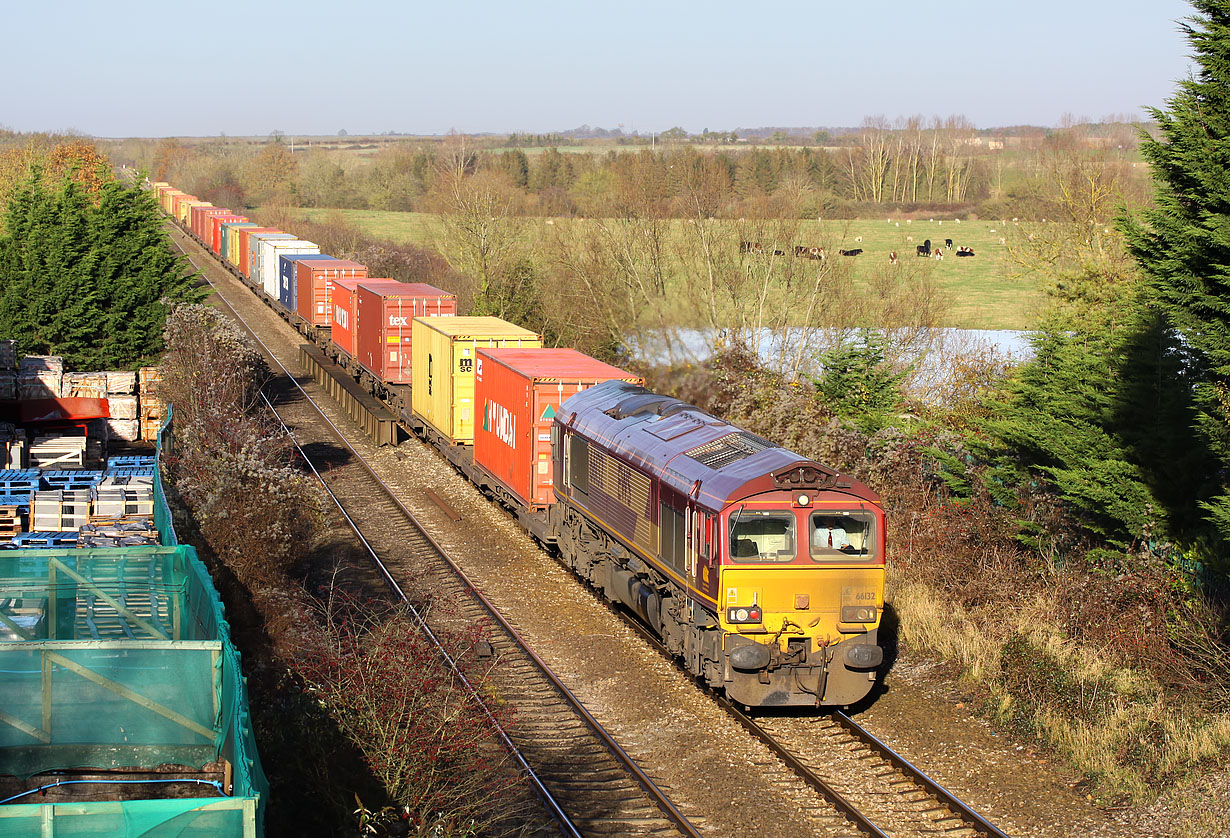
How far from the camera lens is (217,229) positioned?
73250mm

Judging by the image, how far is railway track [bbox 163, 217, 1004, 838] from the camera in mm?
11367

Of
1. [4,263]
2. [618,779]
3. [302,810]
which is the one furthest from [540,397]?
[4,263]

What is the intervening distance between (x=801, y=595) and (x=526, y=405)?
8.32 meters

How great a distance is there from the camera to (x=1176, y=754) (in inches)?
488

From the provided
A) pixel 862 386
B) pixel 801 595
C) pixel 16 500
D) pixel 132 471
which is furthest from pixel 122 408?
pixel 801 595

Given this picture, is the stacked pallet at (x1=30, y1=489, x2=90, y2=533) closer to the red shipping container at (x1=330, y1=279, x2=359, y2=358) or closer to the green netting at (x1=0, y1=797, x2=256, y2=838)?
the red shipping container at (x1=330, y1=279, x2=359, y2=358)

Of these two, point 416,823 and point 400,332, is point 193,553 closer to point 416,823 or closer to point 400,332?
point 416,823

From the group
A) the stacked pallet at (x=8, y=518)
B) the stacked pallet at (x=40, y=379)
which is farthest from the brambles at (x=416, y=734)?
the stacked pallet at (x=40, y=379)

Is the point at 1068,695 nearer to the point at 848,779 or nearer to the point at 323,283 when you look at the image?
the point at 848,779

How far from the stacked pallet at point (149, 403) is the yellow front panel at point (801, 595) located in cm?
2317

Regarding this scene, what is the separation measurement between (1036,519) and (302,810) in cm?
1364

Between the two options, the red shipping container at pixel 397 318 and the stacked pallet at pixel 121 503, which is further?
the red shipping container at pixel 397 318

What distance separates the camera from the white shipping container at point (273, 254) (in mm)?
51362

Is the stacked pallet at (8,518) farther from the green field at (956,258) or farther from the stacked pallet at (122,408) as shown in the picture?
the green field at (956,258)
